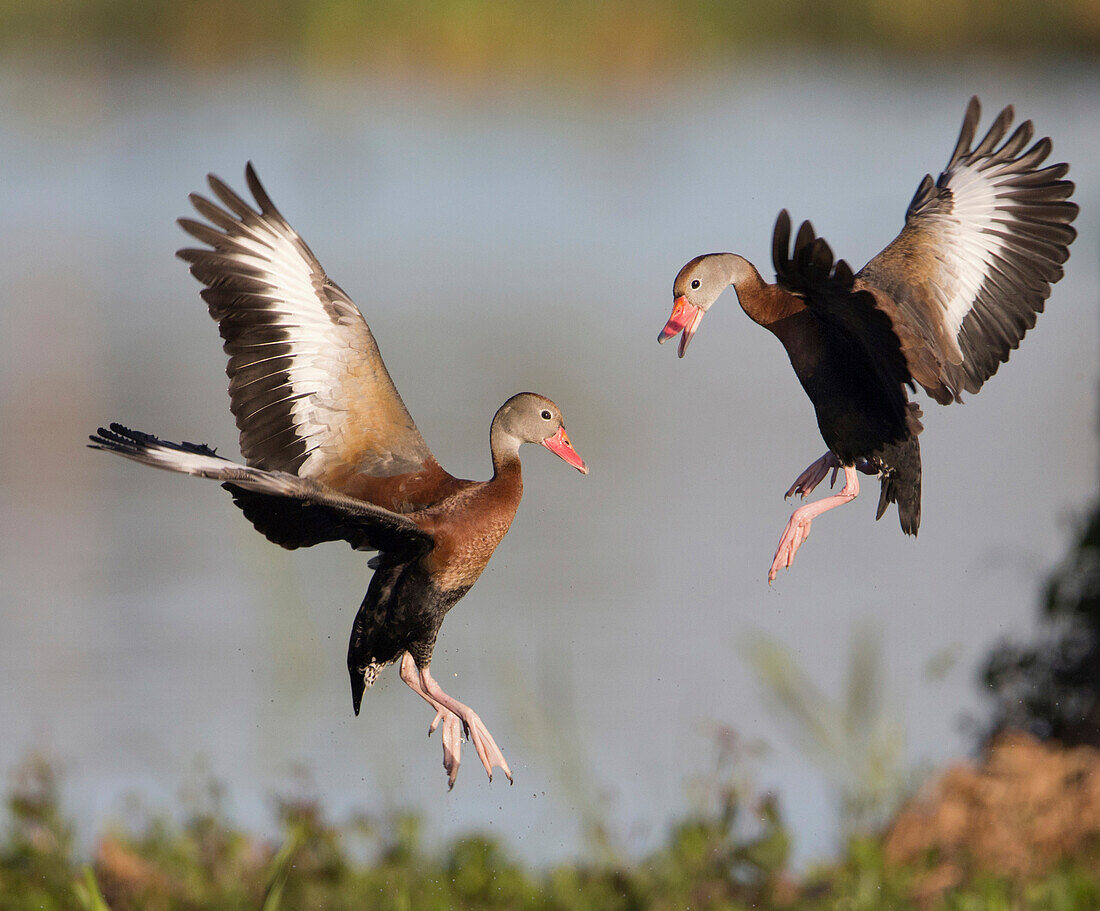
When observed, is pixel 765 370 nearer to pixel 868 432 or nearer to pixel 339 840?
pixel 339 840

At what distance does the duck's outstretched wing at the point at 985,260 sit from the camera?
13.4 feet

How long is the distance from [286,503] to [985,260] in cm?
214

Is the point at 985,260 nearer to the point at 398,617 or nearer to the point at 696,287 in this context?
the point at 696,287

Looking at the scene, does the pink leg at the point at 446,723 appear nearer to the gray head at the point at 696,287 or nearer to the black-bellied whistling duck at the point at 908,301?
the black-bellied whistling duck at the point at 908,301

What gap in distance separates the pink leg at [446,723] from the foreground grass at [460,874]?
7.48ft

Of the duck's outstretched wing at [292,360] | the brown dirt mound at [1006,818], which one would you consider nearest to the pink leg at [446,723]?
the duck's outstretched wing at [292,360]

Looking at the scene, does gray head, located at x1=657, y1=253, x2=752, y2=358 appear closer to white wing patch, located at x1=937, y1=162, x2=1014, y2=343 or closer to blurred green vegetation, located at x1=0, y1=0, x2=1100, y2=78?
white wing patch, located at x1=937, y1=162, x2=1014, y2=343

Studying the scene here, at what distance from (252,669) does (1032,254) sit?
4.84 m

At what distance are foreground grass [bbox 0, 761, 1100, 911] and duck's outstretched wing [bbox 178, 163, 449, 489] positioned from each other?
2513 millimetres

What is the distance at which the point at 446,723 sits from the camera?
148 inches

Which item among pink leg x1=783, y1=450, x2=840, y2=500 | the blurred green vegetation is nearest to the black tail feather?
pink leg x1=783, y1=450, x2=840, y2=500

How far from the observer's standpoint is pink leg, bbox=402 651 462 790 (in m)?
3.63

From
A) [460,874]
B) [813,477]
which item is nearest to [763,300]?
[813,477]

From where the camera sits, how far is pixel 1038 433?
33.6 feet
